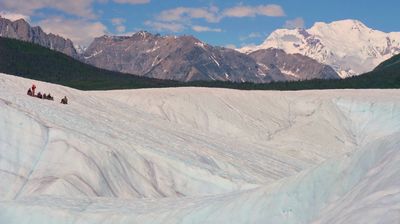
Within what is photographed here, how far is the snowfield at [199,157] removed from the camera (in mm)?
21373

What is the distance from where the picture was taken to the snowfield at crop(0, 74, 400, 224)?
70.1 ft

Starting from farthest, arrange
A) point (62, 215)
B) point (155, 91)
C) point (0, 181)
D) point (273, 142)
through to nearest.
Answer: point (155, 91) → point (273, 142) → point (0, 181) → point (62, 215)

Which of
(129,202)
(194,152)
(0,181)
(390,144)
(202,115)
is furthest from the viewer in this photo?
(202,115)

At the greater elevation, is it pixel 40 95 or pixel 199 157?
pixel 40 95

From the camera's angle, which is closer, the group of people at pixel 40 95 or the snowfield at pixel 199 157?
the snowfield at pixel 199 157

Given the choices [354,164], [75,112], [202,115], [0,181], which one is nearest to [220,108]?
[202,115]

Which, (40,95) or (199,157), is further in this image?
(40,95)

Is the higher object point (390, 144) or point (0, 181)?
point (390, 144)

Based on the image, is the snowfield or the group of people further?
the group of people

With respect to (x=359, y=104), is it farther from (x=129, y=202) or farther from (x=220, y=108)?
(x=129, y=202)

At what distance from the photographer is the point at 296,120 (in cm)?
7912

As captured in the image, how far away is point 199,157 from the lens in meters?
51.5

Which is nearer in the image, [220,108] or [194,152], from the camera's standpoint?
[194,152]

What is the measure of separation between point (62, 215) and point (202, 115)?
51.1 metres
